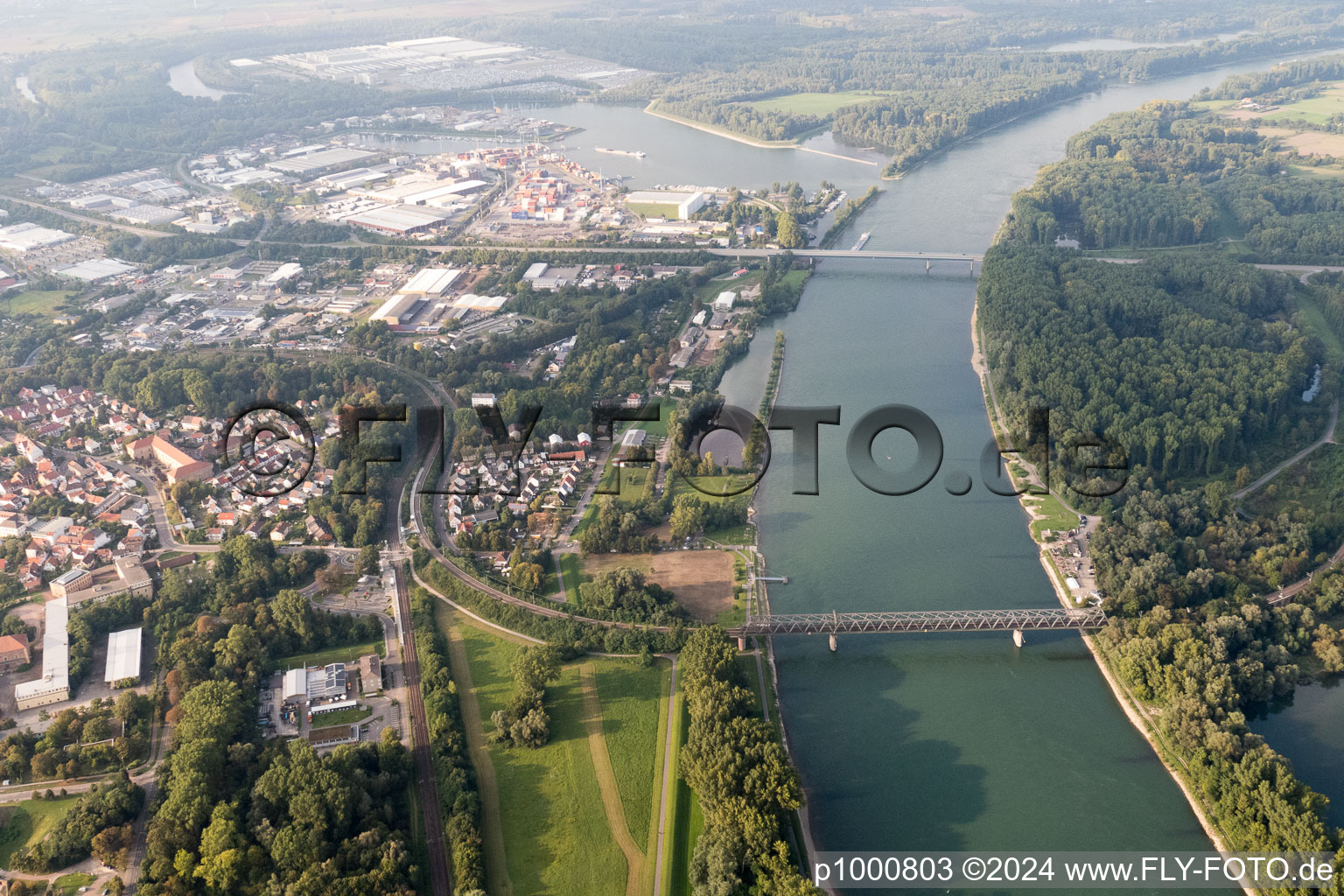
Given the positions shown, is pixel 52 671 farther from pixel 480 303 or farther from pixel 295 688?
pixel 480 303

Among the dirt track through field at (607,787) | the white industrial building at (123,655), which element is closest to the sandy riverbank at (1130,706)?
the dirt track through field at (607,787)

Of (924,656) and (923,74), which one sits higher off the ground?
(923,74)

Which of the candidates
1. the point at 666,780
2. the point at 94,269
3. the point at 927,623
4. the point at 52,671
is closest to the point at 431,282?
the point at 94,269

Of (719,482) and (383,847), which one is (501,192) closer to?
(719,482)

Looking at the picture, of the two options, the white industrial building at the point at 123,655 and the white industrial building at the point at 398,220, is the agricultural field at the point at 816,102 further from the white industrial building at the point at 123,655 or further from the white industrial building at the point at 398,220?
the white industrial building at the point at 123,655

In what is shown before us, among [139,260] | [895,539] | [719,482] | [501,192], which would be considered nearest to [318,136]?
[501,192]

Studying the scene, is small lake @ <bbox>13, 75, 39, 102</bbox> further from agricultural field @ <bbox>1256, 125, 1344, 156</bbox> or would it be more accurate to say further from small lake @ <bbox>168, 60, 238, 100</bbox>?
agricultural field @ <bbox>1256, 125, 1344, 156</bbox>
